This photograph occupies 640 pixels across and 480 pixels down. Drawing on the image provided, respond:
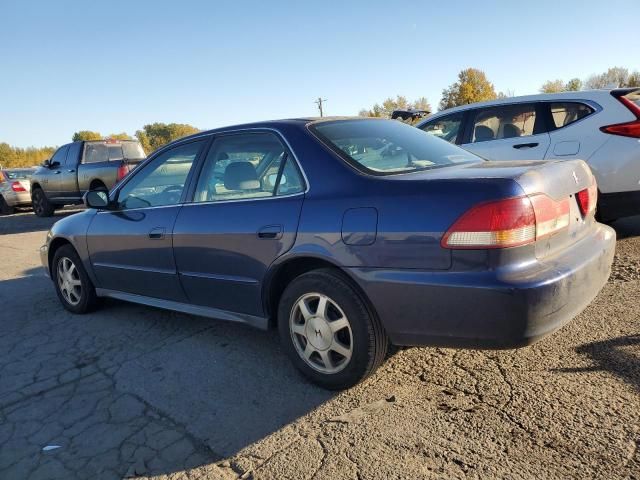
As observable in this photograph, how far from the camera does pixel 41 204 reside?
13.9 meters

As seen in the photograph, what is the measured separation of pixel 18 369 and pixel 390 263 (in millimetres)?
2903

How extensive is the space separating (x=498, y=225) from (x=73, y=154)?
12420 millimetres

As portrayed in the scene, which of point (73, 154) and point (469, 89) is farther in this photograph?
point (469, 89)

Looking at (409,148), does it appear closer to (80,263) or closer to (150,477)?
(150,477)

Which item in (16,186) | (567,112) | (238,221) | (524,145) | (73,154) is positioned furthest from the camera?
(16,186)

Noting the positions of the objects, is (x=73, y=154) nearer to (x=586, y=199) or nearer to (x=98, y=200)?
(x=98, y=200)

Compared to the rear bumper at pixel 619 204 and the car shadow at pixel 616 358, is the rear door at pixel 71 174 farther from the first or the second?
the car shadow at pixel 616 358

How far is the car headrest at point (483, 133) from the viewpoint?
6.18 meters

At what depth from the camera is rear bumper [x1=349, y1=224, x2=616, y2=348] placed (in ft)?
7.43

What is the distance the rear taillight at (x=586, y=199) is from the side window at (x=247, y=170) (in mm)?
1616

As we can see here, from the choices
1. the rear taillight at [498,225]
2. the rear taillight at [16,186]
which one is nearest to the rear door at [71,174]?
the rear taillight at [16,186]

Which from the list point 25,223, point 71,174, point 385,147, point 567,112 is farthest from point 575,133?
point 25,223

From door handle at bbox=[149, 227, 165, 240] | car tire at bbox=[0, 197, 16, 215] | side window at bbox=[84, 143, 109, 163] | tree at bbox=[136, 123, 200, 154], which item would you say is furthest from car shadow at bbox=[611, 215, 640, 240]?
tree at bbox=[136, 123, 200, 154]

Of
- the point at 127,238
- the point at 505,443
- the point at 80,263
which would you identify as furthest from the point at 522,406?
the point at 80,263
